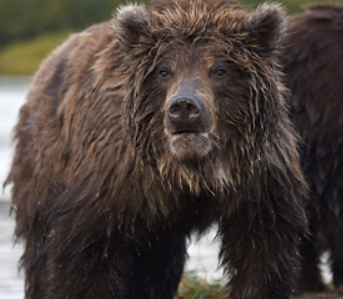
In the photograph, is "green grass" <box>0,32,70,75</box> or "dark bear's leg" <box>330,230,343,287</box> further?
"green grass" <box>0,32,70,75</box>

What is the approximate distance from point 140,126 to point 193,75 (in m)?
0.46

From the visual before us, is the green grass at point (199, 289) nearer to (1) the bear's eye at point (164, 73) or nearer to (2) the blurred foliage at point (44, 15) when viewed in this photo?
(1) the bear's eye at point (164, 73)

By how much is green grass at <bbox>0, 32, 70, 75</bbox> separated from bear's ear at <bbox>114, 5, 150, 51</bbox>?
47715mm

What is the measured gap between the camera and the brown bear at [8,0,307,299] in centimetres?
499

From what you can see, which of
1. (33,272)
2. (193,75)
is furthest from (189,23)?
(33,272)

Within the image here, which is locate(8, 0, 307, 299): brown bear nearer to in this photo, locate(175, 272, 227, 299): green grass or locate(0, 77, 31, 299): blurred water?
locate(175, 272, 227, 299): green grass

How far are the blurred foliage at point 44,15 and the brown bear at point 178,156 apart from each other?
134ft

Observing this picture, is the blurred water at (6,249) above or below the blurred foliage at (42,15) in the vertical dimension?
above

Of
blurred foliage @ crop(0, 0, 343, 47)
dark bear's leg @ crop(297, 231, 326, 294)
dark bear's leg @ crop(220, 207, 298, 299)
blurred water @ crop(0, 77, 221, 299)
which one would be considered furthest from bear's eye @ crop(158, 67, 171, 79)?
blurred foliage @ crop(0, 0, 343, 47)

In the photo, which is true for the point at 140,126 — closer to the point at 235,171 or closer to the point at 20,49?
the point at 235,171

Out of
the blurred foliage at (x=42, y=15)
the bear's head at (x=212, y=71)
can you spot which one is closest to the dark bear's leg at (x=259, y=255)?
the bear's head at (x=212, y=71)

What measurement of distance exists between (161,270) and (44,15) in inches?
2079

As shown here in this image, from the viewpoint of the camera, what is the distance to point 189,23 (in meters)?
5.06

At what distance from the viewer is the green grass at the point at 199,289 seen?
23.5 ft
